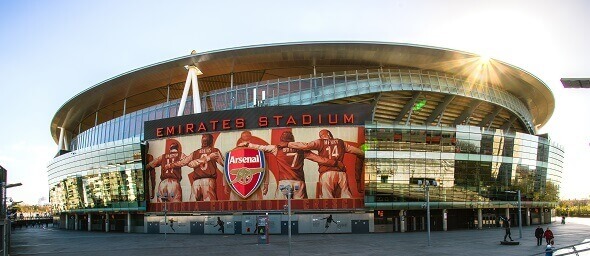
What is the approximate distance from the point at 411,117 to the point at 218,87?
2679cm

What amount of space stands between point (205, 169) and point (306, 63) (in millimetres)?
18380


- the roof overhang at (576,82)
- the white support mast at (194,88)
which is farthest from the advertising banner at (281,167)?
the roof overhang at (576,82)

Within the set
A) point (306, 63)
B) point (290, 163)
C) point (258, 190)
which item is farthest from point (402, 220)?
point (306, 63)

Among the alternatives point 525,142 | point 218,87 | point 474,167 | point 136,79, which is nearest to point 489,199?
point 474,167

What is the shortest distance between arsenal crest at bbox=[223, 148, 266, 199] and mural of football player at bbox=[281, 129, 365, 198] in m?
4.68

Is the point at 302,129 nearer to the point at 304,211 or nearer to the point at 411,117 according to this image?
the point at 304,211

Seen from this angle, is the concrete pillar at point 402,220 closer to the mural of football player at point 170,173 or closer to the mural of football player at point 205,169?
the mural of football player at point 205,169

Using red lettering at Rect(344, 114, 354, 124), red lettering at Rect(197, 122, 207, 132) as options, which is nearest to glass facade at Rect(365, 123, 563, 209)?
red lettering at Rect(344, 114, 354, 124)

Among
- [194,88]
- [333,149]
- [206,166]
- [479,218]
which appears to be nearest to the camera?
[333,149]

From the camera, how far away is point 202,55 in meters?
63.1

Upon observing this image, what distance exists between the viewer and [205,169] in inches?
2381

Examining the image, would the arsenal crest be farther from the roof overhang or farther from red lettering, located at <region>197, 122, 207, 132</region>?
the roof overhang

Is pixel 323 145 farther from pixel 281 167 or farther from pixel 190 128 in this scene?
pixel 190 128

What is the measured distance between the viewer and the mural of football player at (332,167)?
186 feet
